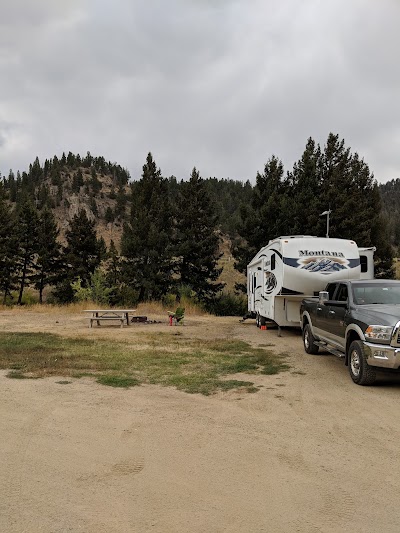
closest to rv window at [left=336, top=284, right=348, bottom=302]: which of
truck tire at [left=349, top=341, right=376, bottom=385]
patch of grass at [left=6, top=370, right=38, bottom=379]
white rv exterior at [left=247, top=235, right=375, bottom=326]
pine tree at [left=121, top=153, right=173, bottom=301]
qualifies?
truck tire at [left=349, top=341, right=376, bottom=385]

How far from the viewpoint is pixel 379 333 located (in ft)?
24.1

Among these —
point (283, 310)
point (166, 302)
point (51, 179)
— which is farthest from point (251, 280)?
point (51, 179)

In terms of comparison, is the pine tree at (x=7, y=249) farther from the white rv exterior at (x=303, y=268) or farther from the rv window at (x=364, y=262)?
the rv window at (x=364, y=262)

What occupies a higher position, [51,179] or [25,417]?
[51,179]

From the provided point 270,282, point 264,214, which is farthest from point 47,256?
point 270,282

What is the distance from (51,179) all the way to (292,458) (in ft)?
401

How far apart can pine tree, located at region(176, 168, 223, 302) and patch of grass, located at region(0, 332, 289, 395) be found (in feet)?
69.9

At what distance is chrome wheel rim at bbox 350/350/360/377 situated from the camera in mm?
7797

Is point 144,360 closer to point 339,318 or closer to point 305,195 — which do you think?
point 339,318

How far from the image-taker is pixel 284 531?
3.22 meters

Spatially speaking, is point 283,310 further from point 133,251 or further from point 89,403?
point 133,251

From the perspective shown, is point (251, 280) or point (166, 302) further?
point (166, 302)

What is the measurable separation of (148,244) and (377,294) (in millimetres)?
25403

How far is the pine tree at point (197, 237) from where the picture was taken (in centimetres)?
3462
